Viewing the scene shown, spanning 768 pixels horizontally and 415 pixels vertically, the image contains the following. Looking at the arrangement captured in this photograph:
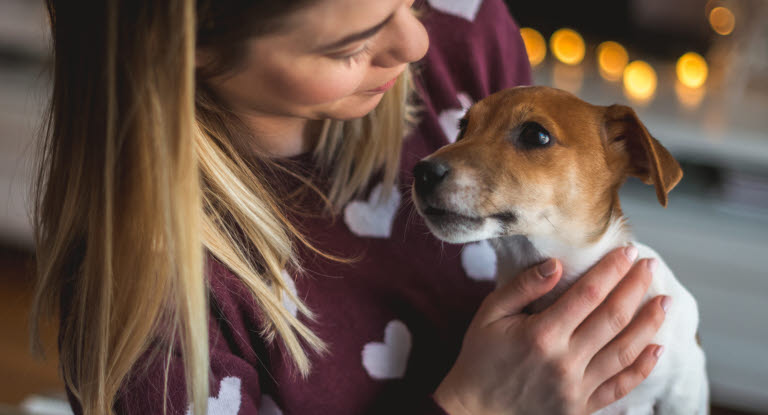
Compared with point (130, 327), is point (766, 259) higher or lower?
lower

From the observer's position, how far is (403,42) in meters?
0.75

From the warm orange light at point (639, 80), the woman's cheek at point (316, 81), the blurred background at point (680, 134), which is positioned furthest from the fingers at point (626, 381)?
the warm orange light at point (639, 80)

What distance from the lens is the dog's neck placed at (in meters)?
0.96

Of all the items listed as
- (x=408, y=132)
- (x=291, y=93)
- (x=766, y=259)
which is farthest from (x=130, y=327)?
(x=766, y=259)

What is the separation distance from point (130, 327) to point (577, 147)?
664 millimetres

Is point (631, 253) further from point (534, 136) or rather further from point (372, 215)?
point (372, 215)

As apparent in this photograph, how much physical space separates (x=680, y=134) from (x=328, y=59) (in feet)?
5.04

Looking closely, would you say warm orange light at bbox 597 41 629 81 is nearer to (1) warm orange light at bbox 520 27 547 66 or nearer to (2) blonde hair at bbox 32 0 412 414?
(1) warm orange light at bbox 520 27 547 66

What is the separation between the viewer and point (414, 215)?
3.25ft

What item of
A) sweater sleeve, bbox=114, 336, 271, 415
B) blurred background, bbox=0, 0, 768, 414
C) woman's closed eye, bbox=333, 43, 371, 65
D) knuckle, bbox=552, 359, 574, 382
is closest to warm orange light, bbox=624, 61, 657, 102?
blurred background, bbox=0, 0, 768, 414

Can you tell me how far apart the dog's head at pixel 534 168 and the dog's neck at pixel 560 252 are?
0.02m

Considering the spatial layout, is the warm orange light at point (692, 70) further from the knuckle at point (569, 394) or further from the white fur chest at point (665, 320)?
the knuckle at point (569, 394)

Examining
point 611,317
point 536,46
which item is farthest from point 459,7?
point 536,46

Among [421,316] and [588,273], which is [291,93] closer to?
[421,316]
